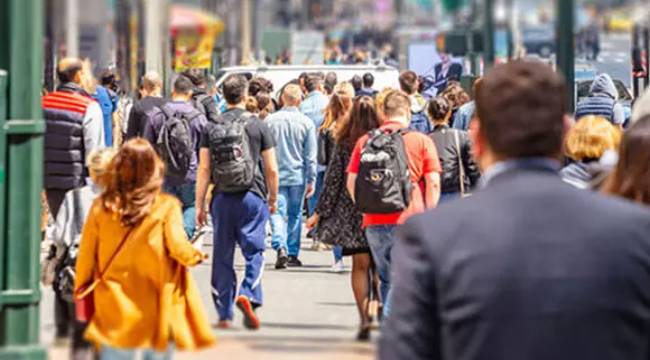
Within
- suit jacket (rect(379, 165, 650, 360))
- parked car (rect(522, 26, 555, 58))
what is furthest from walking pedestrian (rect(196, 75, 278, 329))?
parked car (rect(522, 26, 555, 58))

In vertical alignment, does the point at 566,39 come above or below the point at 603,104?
above

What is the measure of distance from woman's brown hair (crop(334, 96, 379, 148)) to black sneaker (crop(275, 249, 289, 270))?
→ 420cm

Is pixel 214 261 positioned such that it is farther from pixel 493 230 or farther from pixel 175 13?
pixel 175 13

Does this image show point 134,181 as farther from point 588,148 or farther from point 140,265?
point 588,148

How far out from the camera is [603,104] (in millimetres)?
16219

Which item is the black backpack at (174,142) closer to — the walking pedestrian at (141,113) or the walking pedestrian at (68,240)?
the walking pedestrian at (141,113)

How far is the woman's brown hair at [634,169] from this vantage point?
21.6ft

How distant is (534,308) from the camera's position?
13.3ft

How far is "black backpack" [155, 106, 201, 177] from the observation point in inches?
574

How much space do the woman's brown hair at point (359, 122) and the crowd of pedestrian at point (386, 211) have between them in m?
0.01

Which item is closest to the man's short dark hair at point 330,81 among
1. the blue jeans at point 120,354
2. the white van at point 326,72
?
the white van at point 326,72

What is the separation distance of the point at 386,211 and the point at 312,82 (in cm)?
897

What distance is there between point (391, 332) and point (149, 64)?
748 inches

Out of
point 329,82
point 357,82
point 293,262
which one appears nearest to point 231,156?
point 293,262
